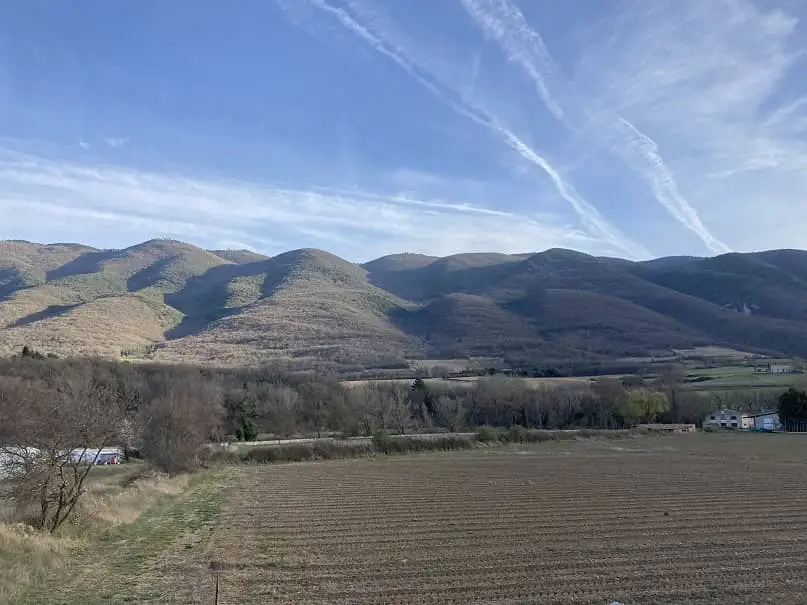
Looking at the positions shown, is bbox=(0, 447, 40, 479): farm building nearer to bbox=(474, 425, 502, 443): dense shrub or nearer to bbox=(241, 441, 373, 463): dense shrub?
bbox=(241, 441, 373, 463): dense shrub

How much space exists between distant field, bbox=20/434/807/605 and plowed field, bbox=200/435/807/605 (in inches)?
2.8

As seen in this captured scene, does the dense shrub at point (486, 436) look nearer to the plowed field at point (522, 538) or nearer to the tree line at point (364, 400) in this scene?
the tree line at point (364, 400)

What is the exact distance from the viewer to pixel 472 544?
2211 centimetres

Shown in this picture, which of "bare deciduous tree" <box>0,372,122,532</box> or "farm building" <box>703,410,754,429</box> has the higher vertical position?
"bare deciduous tree" <box>0,372,122,532</box>

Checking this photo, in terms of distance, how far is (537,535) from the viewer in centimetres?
2350

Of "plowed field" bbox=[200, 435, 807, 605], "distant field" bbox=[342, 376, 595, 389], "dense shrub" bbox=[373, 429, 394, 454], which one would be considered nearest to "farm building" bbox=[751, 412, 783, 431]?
"distant field" bbox=[342, 376, 595, 389]

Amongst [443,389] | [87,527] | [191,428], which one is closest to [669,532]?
[87,527]

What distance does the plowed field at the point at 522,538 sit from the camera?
16047 mm

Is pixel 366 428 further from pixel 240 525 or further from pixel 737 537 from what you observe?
pixel 737 537

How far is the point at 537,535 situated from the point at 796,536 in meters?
8.36

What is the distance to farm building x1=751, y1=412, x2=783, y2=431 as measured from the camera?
116062mm

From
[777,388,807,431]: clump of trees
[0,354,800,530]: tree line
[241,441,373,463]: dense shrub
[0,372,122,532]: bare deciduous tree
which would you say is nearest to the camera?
[0,372,122,532]: bare deciduous tree

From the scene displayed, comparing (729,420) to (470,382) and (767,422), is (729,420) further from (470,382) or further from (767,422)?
(470,382)

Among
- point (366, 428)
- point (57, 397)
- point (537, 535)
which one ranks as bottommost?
point (366, 428)
